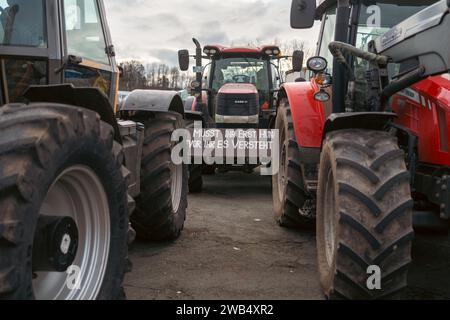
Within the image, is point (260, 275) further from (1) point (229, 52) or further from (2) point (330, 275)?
(1) point (229, 52)

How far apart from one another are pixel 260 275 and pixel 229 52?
230 inches

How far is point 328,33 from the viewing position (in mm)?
5203

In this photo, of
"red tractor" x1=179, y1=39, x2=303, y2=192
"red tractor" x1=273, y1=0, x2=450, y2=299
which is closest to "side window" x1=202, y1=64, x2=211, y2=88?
"red tractor" x1=179, y1=39, x2=303, y2=192

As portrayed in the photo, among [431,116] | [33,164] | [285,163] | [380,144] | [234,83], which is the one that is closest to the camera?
[33,164]

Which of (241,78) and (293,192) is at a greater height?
(241,78)

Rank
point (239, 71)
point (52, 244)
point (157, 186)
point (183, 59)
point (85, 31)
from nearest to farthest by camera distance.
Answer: point (52, 244) < point (85, 31) < point (157, 186) < point (183, 59) < point (239, 71)

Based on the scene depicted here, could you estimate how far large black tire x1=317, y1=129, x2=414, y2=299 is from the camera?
2.80m

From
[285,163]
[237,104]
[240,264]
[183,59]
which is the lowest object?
[240,264]

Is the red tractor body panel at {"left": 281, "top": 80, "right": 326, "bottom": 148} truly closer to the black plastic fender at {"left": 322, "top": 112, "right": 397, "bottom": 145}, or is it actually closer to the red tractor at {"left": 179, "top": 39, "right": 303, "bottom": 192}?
the black plastic fender at {"left": 322, "top": 112, "right": 397, "bottom": 145}

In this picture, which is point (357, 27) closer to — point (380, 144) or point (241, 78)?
point (380, 144)

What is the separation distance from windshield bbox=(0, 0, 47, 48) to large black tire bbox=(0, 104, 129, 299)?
76 cm

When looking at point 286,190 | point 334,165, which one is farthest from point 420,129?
point 286,190

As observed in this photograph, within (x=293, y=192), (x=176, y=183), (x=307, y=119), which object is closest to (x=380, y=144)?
(x=307, y=119)

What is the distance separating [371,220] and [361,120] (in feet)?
2.61
